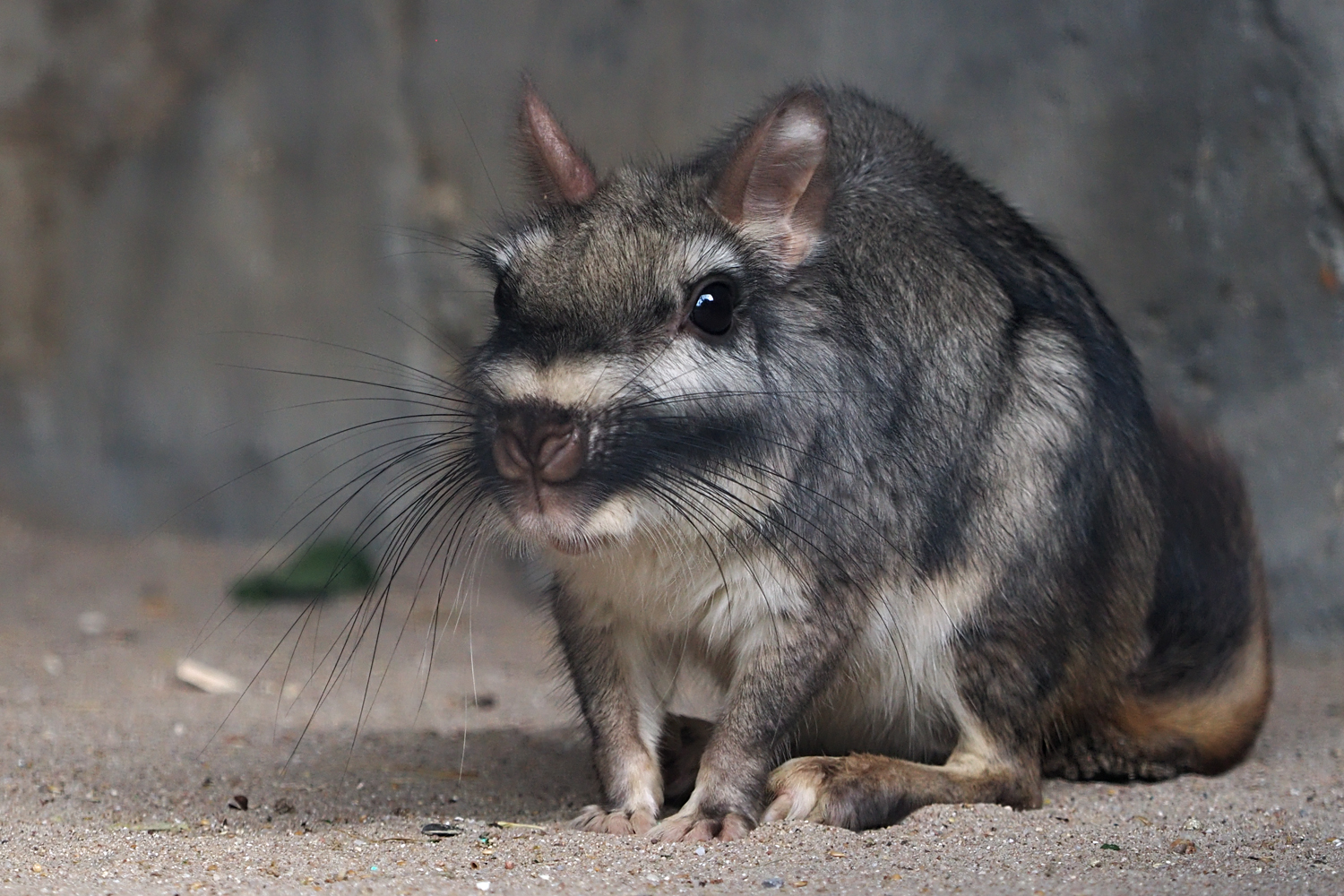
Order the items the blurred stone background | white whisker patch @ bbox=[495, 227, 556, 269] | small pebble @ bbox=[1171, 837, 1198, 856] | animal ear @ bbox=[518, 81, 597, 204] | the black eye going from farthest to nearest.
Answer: the blurred stone background
animal ear @ bbox=[518, 81, 597, 204]
white whisker patch @ bbox=[495, 227, 556, 269]
the black eye
small pebble @ bbox=[1171, 837, 1198, 856]

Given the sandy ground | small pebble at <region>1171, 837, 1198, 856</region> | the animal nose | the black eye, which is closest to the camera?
the sandy ground

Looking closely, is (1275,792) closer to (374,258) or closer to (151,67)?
(374,258)

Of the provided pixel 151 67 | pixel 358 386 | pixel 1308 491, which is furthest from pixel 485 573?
pixel 1308 491

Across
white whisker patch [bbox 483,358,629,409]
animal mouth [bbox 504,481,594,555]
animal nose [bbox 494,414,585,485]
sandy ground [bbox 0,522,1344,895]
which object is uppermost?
white whisker patch [bbox 483,358,629,409]

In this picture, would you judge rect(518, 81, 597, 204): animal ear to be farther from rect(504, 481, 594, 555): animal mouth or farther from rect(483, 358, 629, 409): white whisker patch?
rect(504, 481, 594, 555): animal mouth

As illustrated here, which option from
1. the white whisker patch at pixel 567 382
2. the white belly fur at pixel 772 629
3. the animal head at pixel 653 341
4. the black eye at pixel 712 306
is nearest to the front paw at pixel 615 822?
the white belly fur at pixel 772 629

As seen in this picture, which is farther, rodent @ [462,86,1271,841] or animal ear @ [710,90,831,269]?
animal ear @ [710,90,831,269]

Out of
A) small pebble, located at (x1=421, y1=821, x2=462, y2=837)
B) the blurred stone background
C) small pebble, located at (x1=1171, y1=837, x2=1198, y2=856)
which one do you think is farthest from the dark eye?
the blurred stone background

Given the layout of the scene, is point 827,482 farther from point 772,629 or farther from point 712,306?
point 712,306
